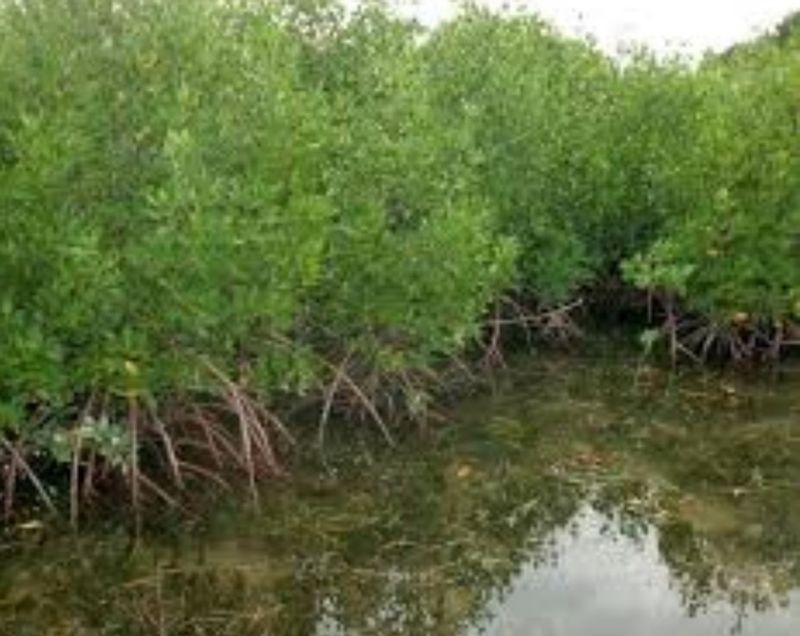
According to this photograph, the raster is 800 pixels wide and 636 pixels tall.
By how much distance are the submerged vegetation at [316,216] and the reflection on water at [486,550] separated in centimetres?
74

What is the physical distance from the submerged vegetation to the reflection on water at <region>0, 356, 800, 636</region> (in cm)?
74

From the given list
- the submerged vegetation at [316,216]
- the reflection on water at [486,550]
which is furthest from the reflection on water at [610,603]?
the submerged vegetation at [316,216]

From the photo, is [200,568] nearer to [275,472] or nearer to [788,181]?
Answer: [275,472]

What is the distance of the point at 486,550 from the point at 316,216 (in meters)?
3.21

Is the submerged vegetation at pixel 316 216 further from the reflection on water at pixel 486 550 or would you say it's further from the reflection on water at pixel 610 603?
the reflection on water at pixel 610 603

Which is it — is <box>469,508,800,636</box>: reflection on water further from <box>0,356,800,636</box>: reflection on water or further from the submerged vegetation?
the submerged vegetation

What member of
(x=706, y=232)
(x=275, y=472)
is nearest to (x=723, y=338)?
(x=706, y=232)

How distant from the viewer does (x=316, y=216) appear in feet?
43.0

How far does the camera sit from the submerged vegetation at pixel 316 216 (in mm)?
12242

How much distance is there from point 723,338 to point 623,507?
571cm

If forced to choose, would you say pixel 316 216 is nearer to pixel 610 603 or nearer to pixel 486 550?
pixel 486 550

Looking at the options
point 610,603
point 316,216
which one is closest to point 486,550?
point 610,603

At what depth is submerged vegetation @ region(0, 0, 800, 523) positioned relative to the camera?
40.2 feet

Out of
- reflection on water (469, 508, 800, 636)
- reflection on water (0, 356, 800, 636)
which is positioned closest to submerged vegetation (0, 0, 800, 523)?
reflection on water (0, 356, 800, 636)
